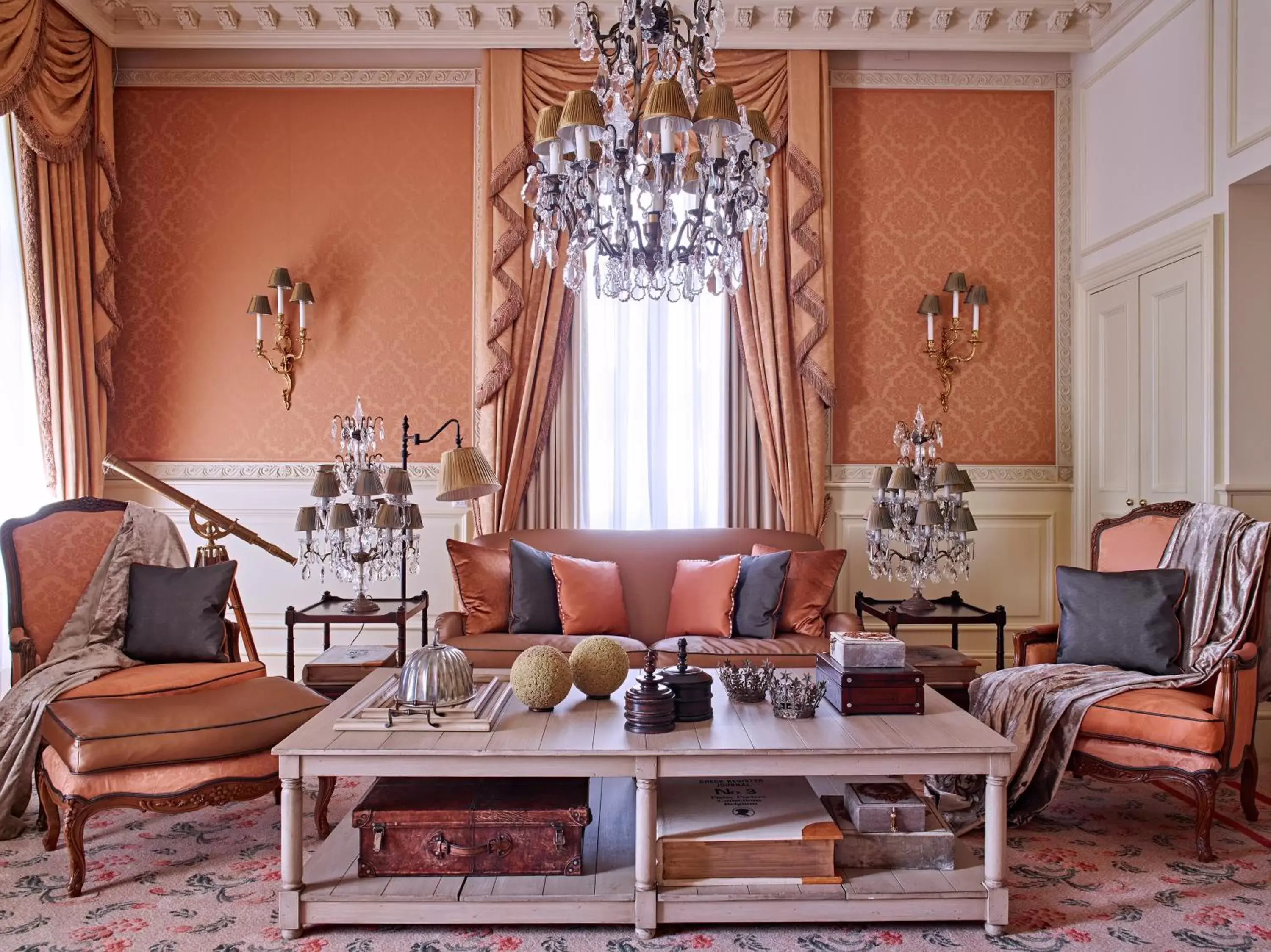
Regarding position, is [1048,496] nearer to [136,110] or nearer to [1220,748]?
[1220,748]

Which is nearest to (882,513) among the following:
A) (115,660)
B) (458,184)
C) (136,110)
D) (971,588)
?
(971,588)

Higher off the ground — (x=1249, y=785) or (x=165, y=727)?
(x=165, y=727)

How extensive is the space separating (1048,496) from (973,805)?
2.64 metres

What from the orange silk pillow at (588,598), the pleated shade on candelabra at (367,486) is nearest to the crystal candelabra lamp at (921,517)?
the orange silk pillow at (588,598)

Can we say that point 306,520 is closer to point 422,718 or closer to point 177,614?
point 177,614

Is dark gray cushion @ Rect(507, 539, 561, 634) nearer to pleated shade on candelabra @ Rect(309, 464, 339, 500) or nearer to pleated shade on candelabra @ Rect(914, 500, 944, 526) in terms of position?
pleated shade on candelabra @ Rect(309, 464, 339, 500)

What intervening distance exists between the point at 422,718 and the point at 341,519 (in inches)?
72.4

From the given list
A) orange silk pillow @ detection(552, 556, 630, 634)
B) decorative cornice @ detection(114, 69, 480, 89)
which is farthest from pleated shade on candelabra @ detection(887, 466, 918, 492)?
decorative cornice @ detection(114, 69, 480, 89)

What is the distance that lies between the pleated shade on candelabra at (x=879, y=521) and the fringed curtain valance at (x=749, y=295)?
59cm

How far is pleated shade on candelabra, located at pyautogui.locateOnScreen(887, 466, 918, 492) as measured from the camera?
440 centimetres

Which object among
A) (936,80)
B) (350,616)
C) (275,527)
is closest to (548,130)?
(350,616)

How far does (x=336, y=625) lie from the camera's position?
16.8ft

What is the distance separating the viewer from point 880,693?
2.66 meters

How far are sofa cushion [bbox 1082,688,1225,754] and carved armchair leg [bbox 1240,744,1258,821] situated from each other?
319 mm
